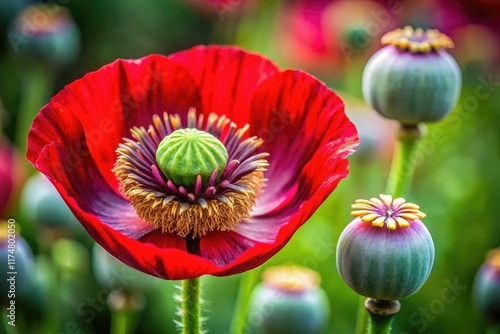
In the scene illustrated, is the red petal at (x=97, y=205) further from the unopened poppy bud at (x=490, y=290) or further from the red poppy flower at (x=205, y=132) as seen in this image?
the unopened poppy bud at (x=490, y=290)

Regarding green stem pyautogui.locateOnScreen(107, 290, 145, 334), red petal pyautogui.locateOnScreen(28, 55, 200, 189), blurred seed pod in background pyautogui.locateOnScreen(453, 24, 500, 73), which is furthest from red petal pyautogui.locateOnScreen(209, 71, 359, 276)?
blurred seed pod in background pyautogui.locateOnScreen(453, 24, 500, 73)

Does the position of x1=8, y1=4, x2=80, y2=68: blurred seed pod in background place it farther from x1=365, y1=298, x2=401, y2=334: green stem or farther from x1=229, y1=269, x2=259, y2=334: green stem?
x1=365, y1=298, x2=401, y2=334: green stem

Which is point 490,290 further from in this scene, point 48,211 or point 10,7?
point 10,7

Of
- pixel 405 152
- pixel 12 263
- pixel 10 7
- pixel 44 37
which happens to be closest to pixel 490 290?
pixel 405 152

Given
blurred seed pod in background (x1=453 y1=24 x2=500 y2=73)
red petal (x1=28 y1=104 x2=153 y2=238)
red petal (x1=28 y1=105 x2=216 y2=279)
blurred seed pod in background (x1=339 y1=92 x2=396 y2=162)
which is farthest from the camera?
blurred seed pod in background (x1=453 y1=24 x2=500 y2=73)

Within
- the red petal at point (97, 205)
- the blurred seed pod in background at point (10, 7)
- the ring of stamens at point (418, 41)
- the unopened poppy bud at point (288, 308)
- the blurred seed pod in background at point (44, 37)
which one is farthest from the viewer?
the blurred seed pod in background at point (10, 7)

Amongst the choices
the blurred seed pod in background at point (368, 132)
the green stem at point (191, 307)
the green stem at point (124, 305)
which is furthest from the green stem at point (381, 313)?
the blurred seed pod in background at point (368, 132)

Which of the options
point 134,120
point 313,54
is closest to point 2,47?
point 313,54
